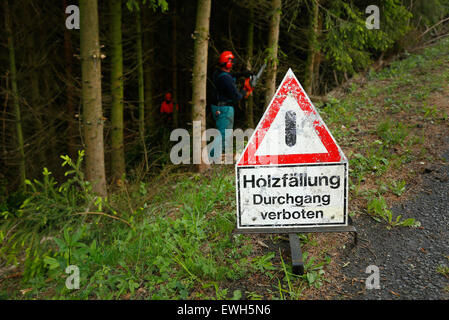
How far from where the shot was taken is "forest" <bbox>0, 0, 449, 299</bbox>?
3.51 meters

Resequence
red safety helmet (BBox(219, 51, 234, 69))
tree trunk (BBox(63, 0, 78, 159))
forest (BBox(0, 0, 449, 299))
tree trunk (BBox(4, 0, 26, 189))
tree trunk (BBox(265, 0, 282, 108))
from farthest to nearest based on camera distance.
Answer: tree trunk (BBox(63, 0, 78, 159)) < tree trunk (BBox(4, 0, 26, 189)) < tree trunk (BBox(265, 0, 282, 108)) < red safety helmet (BBox(219, 51, 234, 69)) < forest (BBox(0, 0, 449, 299))

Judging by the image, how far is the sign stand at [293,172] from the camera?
2838mm

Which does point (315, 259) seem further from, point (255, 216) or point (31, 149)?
point (31, 149)

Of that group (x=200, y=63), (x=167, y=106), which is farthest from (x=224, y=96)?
(x=167, y=106)

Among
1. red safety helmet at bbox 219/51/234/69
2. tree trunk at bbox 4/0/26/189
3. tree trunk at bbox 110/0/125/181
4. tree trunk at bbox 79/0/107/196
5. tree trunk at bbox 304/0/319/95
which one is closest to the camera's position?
tree trunk at bbox 79/0/107/196

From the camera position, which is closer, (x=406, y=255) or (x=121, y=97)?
(x=406, y=255)

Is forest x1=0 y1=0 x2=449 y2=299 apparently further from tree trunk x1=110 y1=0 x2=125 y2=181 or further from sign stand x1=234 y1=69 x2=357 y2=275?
sign stand x1=234 y1=69 x2=357 y2=275

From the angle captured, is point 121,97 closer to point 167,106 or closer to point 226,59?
point 226,59

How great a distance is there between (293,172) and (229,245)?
0.98m

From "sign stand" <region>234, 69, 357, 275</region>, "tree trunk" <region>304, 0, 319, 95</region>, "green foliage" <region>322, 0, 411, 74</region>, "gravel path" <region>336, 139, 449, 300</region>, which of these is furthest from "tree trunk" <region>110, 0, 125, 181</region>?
"gravel path" <region>336, 139, 449, 300</region>

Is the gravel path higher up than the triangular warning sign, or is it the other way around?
the triangular warning sign

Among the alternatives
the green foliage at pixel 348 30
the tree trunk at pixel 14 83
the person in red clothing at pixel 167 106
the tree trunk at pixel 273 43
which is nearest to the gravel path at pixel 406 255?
the green foliage at pixel 348 30

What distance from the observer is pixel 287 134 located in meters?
2.87

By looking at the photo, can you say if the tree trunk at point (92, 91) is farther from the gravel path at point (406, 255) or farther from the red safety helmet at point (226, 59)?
the gravel path at point (406, 255)
